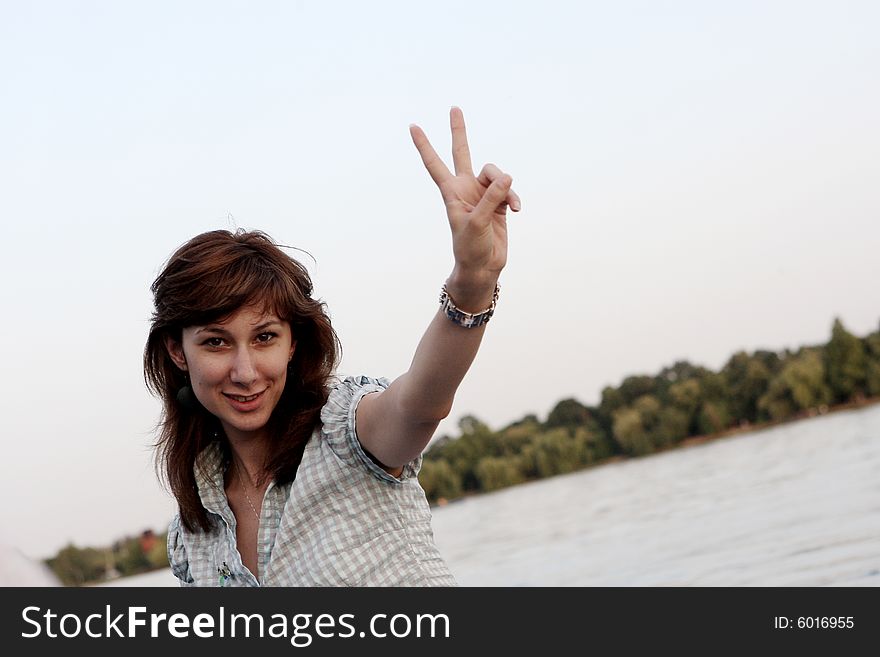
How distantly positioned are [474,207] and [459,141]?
0.22m

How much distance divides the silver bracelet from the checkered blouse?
37 cm

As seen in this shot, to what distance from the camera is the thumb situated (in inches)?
75.0

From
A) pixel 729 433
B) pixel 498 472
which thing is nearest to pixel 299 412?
pixel 498 472

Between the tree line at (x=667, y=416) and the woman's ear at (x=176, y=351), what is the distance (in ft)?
133

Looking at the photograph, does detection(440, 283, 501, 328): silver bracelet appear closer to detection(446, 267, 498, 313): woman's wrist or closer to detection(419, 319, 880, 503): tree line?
detection(446, 267, 498, 313): woman's wrist

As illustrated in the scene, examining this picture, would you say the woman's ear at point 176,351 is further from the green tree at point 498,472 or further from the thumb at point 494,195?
the green tree at point 498,472

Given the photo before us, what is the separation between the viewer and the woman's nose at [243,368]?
2307 mm

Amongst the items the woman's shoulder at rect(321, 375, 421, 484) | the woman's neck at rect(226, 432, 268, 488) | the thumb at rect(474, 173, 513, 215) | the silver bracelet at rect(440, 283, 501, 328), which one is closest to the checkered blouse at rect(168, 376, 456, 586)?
the woman's shoulder at rect(321, 375, 421, 484)

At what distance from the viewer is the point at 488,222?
1942 millimetres

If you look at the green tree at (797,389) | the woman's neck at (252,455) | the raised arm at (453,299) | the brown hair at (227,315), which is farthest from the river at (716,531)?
the green tree at (797,389)
